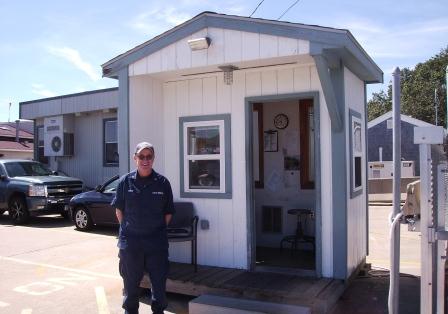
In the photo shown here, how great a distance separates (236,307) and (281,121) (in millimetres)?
3680

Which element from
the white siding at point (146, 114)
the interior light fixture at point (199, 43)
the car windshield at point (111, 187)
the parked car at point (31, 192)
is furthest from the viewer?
the parked car at point (31, 192)

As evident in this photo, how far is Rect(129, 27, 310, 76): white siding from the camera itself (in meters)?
5.20

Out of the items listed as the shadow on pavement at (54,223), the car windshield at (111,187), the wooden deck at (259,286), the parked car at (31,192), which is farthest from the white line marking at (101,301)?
the parked car at (31,192)

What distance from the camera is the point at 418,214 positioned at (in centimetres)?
323

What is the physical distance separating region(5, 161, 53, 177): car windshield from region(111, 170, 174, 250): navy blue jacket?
10.4m

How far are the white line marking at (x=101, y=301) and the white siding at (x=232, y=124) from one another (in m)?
1.07

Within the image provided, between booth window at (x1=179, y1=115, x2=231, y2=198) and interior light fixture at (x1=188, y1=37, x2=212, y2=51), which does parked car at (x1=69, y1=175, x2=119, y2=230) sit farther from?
interior light fixture at (x1=188, y1=37, x2=212, y2=51)

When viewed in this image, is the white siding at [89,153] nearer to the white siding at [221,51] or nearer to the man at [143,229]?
the white siding at [221,51]

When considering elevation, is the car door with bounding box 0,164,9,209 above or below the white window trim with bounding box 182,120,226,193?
below

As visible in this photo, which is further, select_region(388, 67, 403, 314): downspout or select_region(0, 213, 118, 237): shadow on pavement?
select_region(0, 213, 118, 237): shadow on pavement

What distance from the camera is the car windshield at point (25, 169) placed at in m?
13.9

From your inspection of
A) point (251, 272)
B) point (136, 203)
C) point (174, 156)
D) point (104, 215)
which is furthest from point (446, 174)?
point (104, 215)

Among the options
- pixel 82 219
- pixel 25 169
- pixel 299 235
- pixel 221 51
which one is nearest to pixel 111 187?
pixel 82 219

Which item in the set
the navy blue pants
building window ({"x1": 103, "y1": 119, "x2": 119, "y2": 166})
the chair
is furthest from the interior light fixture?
building window ({"x1": 103, "y1": 119, "x2": 119, "y2": 166})
